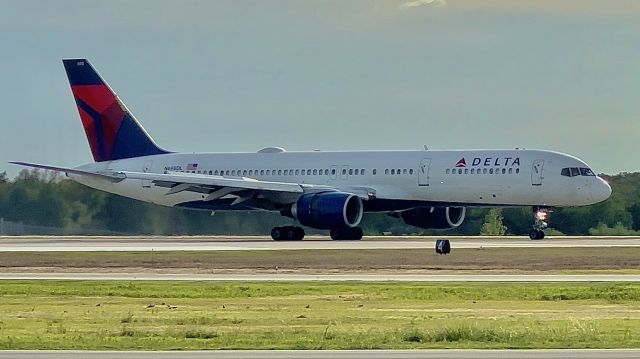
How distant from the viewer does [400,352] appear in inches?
878

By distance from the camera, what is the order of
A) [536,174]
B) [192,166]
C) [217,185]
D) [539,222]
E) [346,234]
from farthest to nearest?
[192,166] < [217,185] < [346,234] < [539,222] < [536,174]

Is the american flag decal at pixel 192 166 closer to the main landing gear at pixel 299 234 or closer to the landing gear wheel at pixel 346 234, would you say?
the main landing gear at pixel 299 234

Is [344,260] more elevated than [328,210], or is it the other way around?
[328,210]

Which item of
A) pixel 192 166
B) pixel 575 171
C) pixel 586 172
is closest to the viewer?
pixel 575 171

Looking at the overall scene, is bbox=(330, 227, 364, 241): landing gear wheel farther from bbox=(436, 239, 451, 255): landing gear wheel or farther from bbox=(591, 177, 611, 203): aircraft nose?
bbox=(436, 239, 451, 255): landing gear wheel

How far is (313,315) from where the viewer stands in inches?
1155

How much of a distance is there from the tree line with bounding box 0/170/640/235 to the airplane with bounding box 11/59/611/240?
13.2ft

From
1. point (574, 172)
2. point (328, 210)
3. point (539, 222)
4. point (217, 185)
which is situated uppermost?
point (574, 172)

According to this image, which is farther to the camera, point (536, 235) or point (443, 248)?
point (536, 235)

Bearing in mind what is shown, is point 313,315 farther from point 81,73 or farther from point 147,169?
point 81,73

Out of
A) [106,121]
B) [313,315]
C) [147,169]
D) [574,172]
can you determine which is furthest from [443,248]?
[106,121]

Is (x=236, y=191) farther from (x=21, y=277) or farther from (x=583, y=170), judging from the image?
(x=21, y=277)

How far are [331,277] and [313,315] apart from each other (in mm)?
11759

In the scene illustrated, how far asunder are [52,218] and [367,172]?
885 inches
